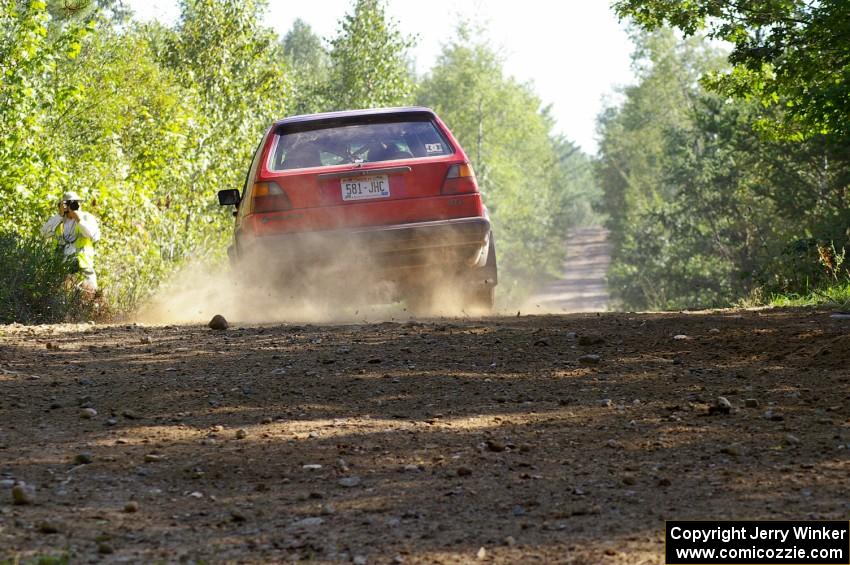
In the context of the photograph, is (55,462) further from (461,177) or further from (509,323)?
(461,177)

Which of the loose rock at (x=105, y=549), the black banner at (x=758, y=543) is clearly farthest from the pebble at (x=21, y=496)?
the black banner at (x=758, y=543)

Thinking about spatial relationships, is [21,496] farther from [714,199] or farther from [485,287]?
[714,199]

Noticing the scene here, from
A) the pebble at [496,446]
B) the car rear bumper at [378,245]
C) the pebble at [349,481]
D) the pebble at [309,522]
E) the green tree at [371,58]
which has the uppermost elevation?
the green tree at [371,58]

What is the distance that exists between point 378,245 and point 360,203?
0.42 metres

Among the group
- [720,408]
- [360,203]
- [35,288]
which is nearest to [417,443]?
[720,408]

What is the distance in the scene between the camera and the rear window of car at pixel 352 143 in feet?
30.5

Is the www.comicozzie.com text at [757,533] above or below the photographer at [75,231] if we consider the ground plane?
below

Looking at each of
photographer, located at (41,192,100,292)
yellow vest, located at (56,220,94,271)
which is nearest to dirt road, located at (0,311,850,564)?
yellow vest, located at (56,220,94,271)

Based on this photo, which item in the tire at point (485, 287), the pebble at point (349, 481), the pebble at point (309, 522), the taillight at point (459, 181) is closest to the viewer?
the pebble at point (309, 522)

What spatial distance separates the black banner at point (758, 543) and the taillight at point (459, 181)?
6.05 m

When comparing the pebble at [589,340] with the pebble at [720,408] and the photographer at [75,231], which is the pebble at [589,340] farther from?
the photographer at [75,231]

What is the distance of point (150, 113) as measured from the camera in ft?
83.8

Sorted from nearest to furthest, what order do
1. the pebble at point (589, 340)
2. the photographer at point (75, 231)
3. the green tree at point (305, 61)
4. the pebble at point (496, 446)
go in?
the pebble at point (496, 446) < the pebble at point (589, 340) < the photographer at point (75, 231) < the green tree at point (305, 61)

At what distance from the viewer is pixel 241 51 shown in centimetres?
3044
